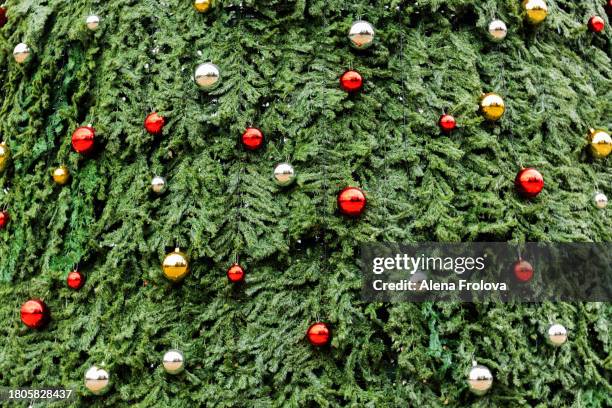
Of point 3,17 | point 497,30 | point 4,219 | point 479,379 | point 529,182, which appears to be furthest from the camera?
point 3,17

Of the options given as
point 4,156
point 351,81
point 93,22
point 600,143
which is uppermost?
point 93,22

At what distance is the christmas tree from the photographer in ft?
5.94

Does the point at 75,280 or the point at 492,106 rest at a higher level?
the point at 492,106

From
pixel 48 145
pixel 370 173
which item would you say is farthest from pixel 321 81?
pixel 48 145

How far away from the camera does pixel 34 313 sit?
195 cm

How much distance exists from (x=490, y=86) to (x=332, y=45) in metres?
0.48

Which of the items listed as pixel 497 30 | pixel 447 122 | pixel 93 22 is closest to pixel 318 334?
pixel 447 122

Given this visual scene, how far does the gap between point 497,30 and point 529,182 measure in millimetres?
468

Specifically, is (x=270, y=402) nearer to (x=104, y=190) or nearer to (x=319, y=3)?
(x=104, y=190)

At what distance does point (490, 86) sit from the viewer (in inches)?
78.0

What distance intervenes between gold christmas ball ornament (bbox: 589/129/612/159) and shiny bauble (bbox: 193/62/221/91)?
1154mm

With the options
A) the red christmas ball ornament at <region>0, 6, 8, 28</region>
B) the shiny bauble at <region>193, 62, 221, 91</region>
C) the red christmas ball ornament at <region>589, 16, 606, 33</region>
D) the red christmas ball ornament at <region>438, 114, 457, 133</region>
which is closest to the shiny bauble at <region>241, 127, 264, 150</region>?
the shiny bauble at <region>193, 62, 221, 91</region>

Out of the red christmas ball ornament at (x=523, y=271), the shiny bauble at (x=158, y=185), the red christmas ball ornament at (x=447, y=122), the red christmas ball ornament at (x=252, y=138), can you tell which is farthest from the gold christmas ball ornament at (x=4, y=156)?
the red christmas ball ornament at (x=523, y=271)

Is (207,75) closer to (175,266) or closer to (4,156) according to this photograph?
(175,266)
